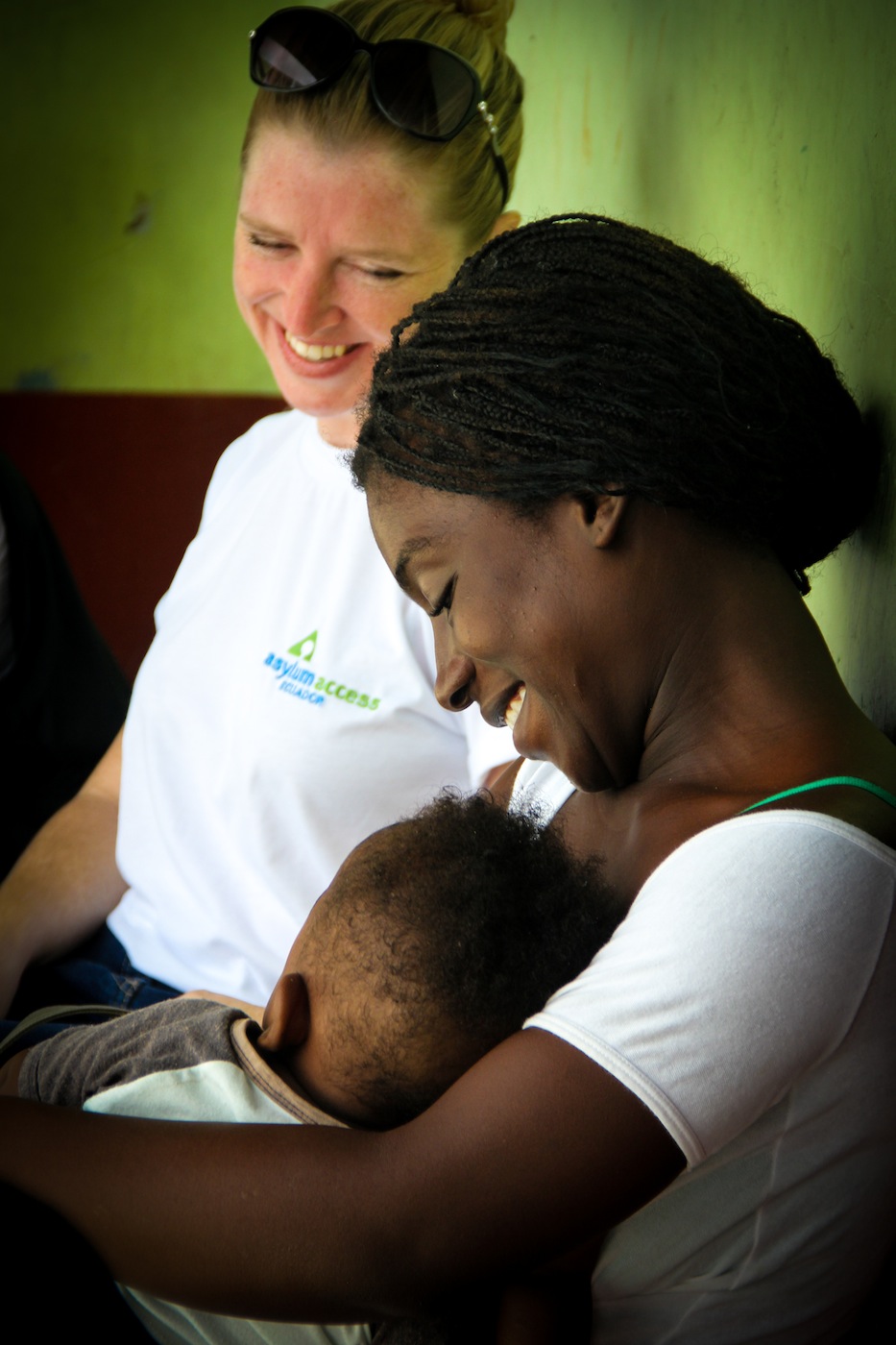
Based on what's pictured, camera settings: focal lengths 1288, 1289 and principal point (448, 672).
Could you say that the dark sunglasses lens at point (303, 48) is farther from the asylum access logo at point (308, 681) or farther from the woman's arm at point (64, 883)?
the woman's arm at point (64, 883)

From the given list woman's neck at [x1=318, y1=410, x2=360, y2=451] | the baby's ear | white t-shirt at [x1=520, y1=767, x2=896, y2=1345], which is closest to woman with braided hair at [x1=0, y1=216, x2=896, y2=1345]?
white t-shirt at [x1=520, y1=767, x2=896, y2=1345]

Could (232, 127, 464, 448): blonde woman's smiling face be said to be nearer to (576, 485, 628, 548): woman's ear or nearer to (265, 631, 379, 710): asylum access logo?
(265, 631, 379, 710): asylum access logo

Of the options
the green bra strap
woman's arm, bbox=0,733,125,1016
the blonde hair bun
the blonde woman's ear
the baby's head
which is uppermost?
the blonde hair bun

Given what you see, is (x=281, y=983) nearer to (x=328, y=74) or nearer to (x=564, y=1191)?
(x=564, y=1191)

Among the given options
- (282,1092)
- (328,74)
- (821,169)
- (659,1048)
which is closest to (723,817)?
(659,1048)

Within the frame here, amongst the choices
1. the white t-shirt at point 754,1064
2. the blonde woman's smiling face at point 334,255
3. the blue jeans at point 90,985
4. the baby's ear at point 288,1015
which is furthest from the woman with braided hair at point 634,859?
the blue jeans at point 90,985

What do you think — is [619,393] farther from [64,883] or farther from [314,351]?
[64,883]

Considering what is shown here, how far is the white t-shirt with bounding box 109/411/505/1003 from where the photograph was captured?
1.65 meters

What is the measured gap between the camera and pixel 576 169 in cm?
272

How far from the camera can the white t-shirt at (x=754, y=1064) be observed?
2.84ft

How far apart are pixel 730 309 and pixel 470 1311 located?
833 mm

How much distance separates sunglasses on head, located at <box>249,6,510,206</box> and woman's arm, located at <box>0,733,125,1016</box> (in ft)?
3.37

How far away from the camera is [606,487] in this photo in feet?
3.36

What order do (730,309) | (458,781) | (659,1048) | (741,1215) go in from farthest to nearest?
(458,781) < (730,309) < (741,1215) < (659,1048)
